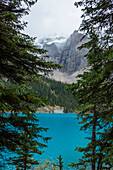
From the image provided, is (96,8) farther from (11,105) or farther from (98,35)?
(11,105)

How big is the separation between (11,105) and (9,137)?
125 cm

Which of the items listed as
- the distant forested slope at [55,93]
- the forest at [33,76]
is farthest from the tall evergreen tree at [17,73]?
the distant forested slope at [55,93]

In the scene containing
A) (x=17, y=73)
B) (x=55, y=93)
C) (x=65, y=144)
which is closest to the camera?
(x=17, y=73)

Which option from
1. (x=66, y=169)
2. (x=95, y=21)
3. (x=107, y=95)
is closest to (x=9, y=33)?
(x=95, y=21)

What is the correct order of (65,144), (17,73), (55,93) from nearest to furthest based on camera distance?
1. (17,73)
2. (65,144)
3. (55,93)

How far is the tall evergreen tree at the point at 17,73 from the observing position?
4.86 meters

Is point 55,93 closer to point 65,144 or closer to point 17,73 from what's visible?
point 65,144

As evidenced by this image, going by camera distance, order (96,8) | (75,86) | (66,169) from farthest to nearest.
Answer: (66,169) → (96,8) → (75,86)

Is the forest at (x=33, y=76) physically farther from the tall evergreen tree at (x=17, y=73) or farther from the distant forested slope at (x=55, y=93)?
the distant forested slope at (x=55, y=93)

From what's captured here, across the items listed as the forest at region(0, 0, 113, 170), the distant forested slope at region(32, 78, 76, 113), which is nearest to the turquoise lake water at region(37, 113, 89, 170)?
the forest at region(0, 0, 113, 170)

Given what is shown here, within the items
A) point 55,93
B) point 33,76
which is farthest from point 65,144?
point 55,93

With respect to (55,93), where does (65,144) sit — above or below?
below

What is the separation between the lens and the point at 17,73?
6.25 metres

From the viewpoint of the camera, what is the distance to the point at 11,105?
5.13m
